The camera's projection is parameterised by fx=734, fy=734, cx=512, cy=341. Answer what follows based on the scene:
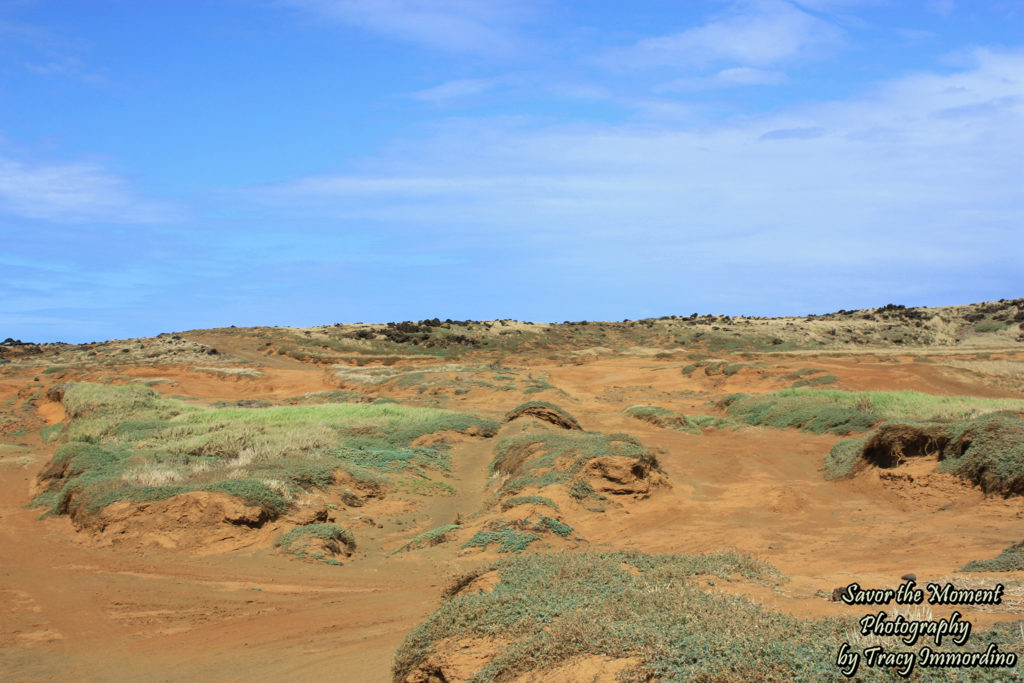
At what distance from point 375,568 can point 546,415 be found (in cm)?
1140

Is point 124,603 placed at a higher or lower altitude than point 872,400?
lower

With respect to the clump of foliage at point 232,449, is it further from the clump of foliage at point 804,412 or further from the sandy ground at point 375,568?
the clump of foliage at point 804,412

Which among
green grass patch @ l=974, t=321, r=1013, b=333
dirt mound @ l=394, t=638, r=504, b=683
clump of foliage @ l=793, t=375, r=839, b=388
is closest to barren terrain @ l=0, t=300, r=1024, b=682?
dirt mound @ l=394, t=638, r=504, b=683

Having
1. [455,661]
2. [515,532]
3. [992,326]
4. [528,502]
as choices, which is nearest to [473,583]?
[455,661]

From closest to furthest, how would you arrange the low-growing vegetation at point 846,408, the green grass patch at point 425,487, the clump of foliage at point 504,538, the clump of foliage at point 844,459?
1. the clump of foliage at point 504,538
2. the clump of foliage at point 844,459
3. the green grass patch at point 425,487
4. the low-growing vegetation at point 846,408

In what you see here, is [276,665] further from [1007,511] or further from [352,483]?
[1007,511]

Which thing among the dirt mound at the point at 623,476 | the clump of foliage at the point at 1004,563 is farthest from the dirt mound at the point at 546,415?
the clump of foliage at the point at 1004,563

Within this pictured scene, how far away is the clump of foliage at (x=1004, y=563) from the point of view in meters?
7.46

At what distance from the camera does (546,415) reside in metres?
22.1

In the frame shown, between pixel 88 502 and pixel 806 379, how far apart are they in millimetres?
27456

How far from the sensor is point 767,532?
1151cm

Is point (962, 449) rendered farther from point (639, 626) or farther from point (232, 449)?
point (232, 449)

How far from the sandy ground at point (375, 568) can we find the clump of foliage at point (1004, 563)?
1.10 feet

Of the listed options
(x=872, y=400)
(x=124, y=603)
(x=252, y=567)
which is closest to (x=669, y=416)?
(x=872, y=400)
